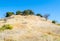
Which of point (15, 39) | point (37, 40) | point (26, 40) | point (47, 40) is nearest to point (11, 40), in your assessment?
point (15, 39)

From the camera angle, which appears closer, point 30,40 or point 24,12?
point 30,40

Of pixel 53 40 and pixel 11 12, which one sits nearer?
pixel 53 40

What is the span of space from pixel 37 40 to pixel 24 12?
74.6 meters

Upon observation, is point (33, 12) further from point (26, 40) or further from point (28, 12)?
point (26, 40)

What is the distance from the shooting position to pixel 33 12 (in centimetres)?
10531

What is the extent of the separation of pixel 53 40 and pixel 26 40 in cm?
407

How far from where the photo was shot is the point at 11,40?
22250 mm

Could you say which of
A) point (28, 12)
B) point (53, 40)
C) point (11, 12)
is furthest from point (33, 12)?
point (53, 40)

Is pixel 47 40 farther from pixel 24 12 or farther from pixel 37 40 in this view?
pixel 24 12

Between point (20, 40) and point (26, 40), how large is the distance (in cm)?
88

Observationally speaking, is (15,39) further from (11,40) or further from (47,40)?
(47,40)

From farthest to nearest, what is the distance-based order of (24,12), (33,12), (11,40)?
(33,12), (24,12), (11,40)

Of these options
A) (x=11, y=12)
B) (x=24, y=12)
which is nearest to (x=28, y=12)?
(x=24, y=12)

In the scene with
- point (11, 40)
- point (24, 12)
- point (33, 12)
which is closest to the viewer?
point (11, 40)
